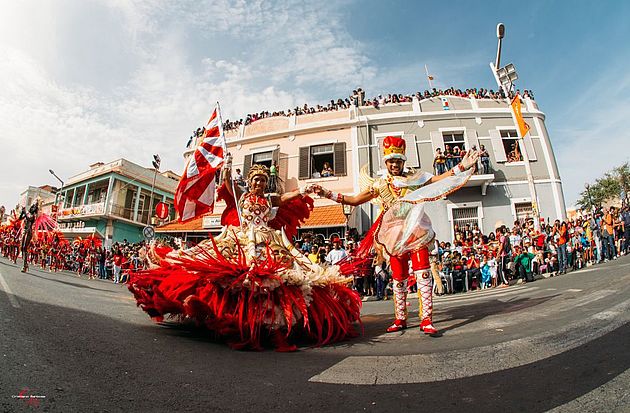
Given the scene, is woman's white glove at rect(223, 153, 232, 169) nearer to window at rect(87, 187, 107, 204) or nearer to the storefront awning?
the storefront awning

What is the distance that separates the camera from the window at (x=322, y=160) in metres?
17.3

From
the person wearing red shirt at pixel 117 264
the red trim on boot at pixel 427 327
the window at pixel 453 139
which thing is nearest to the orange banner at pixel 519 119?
the window at pixel 453 139

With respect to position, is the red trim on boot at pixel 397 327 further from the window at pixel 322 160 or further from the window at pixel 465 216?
the window at pixel 322 160

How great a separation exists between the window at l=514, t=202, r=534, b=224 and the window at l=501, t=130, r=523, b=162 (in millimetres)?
2471

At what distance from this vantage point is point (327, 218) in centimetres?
1527

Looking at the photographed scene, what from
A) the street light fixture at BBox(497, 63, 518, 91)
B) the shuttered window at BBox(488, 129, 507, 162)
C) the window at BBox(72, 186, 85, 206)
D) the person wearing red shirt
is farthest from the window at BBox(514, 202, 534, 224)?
the window at BBox(72, 186, 85, 206)

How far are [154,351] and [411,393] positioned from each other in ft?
5.75

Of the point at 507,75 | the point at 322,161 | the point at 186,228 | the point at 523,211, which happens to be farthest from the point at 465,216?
the point at 186,228

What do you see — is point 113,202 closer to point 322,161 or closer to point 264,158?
point 264,158

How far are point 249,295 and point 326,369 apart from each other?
41.1 inches

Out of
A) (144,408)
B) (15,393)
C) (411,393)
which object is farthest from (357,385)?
(15,393)

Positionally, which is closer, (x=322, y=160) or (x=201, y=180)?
(x=201, y=180)

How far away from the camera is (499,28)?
12664mm

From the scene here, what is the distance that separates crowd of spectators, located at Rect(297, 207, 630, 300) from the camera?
9.30 m
